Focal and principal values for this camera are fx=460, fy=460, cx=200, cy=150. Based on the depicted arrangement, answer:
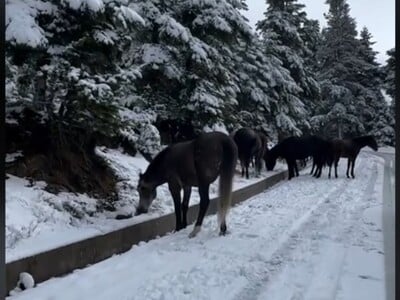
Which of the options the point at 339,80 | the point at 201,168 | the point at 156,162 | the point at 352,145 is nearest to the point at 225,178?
the point at 201,168

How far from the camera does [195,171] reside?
492 cm

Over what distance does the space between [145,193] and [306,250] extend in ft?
5.97

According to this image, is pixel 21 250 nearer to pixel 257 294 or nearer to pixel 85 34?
pixel 257 294

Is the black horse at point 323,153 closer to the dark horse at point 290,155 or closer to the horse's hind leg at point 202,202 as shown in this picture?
the dark horse at point 290,155

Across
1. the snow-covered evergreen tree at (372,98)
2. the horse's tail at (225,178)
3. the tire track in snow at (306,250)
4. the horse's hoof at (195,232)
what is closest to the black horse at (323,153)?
the tire track in snow at (306,250)

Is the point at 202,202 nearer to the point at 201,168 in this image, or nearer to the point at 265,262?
the point at 201,168

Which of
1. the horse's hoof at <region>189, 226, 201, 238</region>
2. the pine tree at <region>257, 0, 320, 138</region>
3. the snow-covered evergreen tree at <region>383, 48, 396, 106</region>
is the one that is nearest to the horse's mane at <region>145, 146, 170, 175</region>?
the horse's hoof at <region>189, 226, 201, 238</region>

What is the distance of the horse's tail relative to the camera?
4.73 meters

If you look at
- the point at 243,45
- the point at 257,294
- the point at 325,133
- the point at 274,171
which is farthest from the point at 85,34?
→ the point at 274,171

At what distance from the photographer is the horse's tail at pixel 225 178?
4727 millimetres

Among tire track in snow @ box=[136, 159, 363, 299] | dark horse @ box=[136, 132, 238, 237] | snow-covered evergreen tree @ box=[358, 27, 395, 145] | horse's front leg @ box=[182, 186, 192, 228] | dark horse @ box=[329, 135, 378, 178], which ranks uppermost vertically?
snow-covered evergreen tree @ box=[358, 27, 395, 145]

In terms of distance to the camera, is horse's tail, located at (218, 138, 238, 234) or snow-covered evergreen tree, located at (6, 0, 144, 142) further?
horse's tail, located at (218, 138, 238, 234)

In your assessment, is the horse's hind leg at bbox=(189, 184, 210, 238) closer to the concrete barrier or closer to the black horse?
the concrete barrier

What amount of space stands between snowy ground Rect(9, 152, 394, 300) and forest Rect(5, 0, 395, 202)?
0.52 meters
